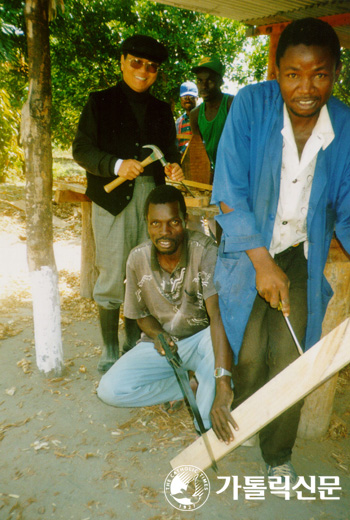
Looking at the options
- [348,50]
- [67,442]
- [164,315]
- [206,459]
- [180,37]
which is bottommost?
[67,442]

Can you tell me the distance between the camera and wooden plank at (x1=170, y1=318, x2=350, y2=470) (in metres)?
1.70

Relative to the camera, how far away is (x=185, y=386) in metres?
2.26

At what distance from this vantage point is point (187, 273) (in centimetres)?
265

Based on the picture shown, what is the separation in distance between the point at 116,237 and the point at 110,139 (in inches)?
28.1

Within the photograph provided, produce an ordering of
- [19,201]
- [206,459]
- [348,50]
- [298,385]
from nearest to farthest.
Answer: [298,385]
[206,459]
[348,50]
[19,201]

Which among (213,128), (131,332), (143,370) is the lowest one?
(131,332)

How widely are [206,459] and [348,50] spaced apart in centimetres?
536

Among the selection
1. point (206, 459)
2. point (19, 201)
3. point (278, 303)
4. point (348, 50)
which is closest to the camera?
point (278, 303)

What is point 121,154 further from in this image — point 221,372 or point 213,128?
point 221,372

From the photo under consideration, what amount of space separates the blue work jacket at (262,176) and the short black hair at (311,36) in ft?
0.78

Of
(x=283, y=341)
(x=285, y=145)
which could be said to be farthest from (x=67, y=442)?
(x=285, y=145)

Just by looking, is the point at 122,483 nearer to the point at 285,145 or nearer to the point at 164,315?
the point at 164,315

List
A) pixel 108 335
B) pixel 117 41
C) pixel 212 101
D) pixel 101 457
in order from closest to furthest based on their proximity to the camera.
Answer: pixel 101 457
pixel 108 335
pixel 212 101
pixel 117 41

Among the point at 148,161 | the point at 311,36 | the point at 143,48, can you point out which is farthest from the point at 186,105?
the point at 311,36
